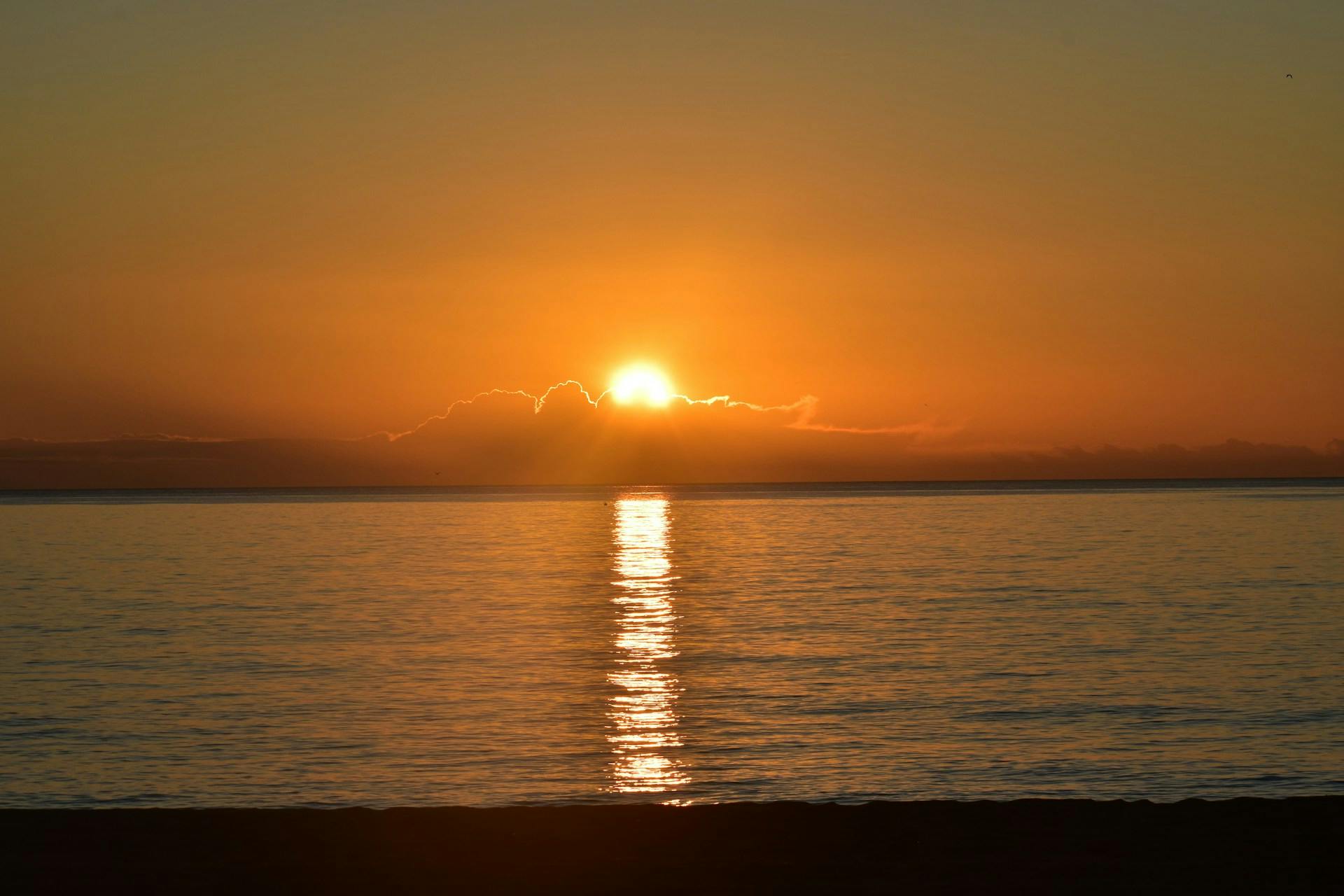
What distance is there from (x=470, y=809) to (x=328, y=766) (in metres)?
6.50

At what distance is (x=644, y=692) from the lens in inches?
1078

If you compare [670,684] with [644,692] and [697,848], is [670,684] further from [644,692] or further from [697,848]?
[697,848]

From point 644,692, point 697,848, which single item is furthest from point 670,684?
point 697,848

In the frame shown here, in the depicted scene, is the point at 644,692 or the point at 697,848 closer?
the point at 697,848

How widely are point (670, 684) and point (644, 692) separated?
132 cm

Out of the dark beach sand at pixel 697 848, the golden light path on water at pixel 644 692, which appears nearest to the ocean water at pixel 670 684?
the golden light path on water at pixel 644 692

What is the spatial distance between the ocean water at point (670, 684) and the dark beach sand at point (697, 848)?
3.80 metres

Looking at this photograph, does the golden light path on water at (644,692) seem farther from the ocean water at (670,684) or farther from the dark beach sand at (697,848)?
the dark beach sand at (697,848)

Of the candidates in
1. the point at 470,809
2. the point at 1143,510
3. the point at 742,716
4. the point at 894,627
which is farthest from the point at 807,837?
the point at 1143,510

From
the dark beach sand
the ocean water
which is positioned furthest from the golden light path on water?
the dark beach sand

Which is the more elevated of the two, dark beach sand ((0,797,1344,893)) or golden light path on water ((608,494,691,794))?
dark beach sand ((0,797,1344,893))

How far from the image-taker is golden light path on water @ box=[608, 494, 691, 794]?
750 inches

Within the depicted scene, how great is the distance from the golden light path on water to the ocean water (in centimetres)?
11

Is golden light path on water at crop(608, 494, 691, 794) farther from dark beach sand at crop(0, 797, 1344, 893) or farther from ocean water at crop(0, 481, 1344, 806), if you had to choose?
dark beach sand at crop(0, 797, 1344, 893)
